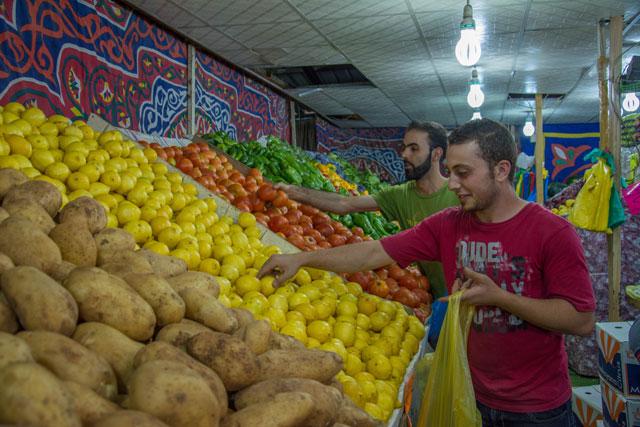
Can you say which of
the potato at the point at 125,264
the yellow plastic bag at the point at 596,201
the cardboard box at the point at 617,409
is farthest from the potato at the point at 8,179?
the yellow plastic bag at the point at 596,201

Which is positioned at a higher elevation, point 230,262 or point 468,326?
point 230,262

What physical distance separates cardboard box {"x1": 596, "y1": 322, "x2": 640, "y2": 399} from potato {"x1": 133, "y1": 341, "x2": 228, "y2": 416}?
351cm

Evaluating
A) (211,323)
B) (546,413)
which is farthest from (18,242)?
(546,413)

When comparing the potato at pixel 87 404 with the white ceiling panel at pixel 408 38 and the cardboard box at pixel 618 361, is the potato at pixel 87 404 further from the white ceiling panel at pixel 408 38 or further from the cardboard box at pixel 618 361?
the white ceiling panel at pixel 408 38

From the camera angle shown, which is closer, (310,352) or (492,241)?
(310,352)

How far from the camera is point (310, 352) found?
1.60m

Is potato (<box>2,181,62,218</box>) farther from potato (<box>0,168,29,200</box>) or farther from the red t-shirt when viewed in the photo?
the red t-shirt

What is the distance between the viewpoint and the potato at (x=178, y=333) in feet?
4.53

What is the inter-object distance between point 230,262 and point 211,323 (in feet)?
4.23

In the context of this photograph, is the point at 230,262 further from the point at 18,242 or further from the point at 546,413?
the point at 546,413

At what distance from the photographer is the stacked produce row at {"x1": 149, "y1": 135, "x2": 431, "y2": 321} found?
363 cm

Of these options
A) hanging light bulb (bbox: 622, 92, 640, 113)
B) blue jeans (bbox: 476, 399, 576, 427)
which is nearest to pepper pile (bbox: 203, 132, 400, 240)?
blue jeans (bbox: 476, 399, 576, 427)

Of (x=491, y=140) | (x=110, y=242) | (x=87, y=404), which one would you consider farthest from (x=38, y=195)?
(x=491, y=140)

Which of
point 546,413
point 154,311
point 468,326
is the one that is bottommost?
point 546,413
